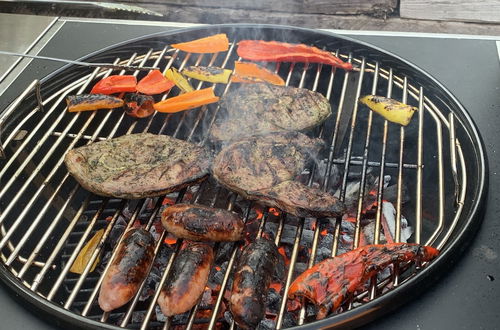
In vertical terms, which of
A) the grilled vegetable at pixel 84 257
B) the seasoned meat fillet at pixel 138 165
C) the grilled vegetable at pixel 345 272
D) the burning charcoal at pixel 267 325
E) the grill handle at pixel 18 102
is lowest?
the burning charcoal at pixel 267 325

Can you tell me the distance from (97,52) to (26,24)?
76 cm

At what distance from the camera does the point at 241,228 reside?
226cm

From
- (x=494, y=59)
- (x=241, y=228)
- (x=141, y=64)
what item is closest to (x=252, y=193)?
(x=241, y=228)

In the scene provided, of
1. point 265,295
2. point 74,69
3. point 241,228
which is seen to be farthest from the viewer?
point 74,69

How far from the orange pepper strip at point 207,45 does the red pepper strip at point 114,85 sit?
427mm

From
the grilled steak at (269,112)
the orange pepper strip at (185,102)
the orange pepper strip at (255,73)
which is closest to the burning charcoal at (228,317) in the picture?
the grilled steak at (269,112)

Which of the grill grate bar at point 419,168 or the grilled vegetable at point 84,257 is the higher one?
the grill grate bar at point 419,168

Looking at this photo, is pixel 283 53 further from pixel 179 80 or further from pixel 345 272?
pixel 345 272

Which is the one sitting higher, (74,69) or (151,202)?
(74,69)

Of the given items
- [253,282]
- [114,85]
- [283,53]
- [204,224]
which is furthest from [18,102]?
[253,282]

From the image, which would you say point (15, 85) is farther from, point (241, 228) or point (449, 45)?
point (449, 45)

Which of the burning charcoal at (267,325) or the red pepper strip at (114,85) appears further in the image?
the red pepper strip at (114,85)

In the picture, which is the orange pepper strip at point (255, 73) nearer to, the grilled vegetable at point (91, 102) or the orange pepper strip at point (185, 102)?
the orange pepper strip at point (185, 102)

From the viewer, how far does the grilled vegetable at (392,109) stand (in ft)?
9.20
